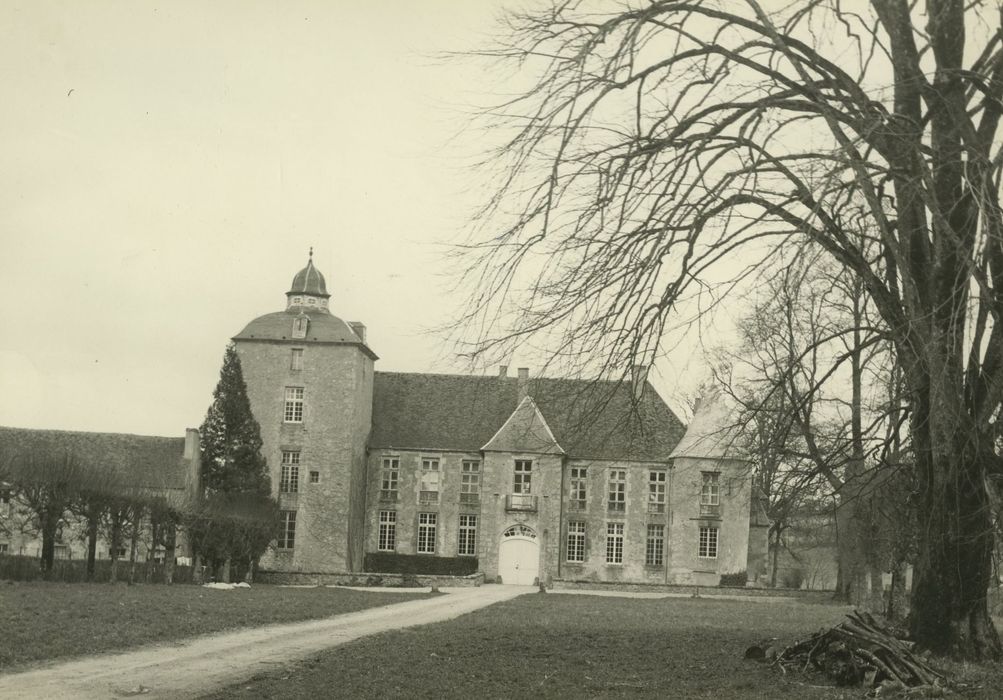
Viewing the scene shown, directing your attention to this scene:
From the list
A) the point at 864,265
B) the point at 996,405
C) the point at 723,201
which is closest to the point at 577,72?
the point at 723,201

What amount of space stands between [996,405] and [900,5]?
4.49 meters

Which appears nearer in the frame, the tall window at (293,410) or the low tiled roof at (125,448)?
the low tiled roof at (125,448)

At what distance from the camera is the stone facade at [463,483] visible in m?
43.2

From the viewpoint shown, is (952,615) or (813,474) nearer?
(952,615)

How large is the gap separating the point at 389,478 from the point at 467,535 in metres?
4.00

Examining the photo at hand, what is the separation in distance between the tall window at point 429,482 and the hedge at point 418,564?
7.75 ft

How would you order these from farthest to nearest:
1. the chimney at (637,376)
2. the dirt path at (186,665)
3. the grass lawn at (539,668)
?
the chimney at (637,376), the grass lawn at (539,668), the dirt path at (186,665)

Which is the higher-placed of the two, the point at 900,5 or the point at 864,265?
the point at 900,5

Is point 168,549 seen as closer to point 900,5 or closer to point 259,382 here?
point 259,382

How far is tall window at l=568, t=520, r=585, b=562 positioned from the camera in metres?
45.1

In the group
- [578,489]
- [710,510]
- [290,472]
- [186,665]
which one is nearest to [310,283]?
[290,472]

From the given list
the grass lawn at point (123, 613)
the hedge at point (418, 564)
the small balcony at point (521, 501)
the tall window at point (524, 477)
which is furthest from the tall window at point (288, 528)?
the grass lawn at point (123, 613)

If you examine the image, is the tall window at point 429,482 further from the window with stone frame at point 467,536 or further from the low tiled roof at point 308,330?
the low tiled roof at point 308,330

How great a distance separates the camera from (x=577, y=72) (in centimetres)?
1078
